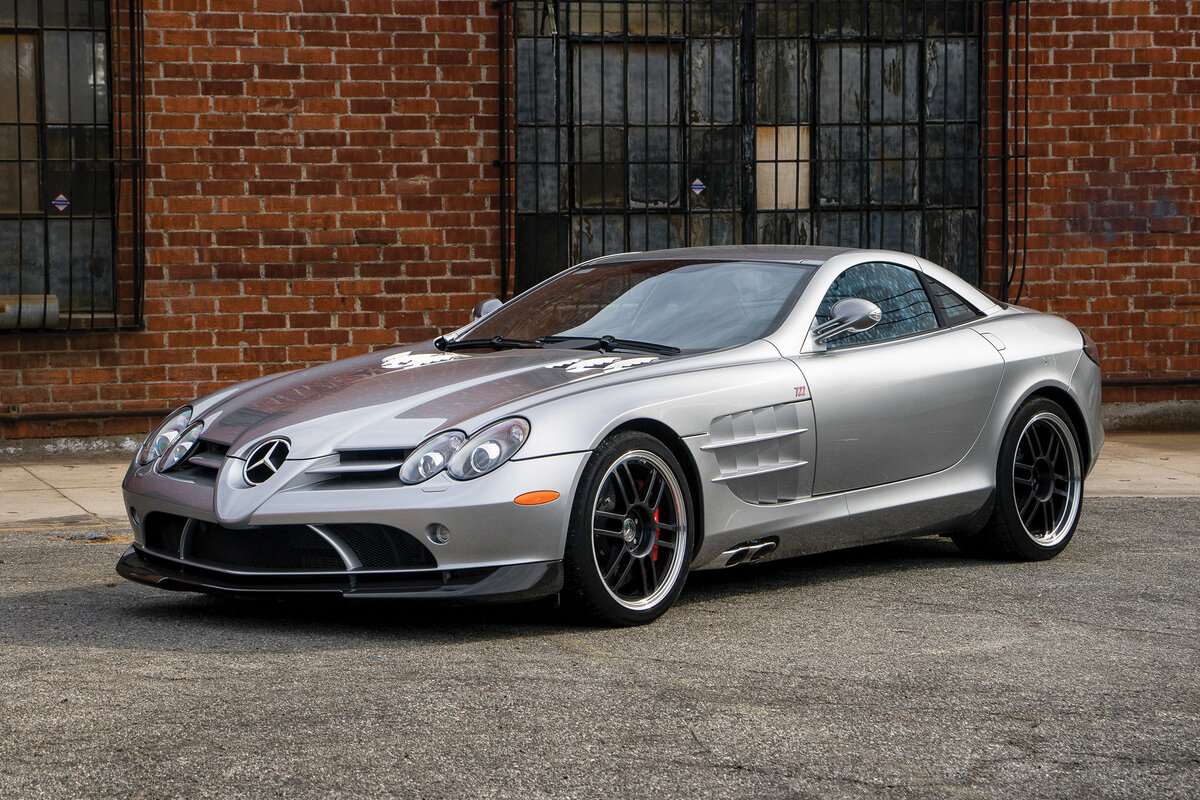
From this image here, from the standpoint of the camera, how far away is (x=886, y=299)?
249 inches

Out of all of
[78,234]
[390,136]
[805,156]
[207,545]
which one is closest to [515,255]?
[390,136]

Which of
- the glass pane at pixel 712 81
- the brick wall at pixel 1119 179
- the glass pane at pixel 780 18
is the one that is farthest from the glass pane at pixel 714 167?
the brick wall at pixel 1119 179

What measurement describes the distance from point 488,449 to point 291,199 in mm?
6314

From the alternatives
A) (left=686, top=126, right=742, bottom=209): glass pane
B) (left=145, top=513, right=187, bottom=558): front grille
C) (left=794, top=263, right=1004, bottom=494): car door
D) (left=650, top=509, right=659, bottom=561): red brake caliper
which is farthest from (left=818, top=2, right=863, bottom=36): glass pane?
(left=145, top=513, right=187, bottom=558): front grille

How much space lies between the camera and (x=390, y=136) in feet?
35.3

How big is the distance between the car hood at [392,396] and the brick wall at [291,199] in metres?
4.94

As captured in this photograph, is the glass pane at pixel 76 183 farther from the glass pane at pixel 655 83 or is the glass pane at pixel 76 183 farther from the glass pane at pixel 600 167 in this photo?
the glass pane at pixel 655 83

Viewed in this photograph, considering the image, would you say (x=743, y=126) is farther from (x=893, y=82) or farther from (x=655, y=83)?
(x=893, y=82)

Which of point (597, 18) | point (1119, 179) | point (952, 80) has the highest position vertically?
point (597, 18)

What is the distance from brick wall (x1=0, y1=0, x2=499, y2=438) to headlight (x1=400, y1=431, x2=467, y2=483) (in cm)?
606

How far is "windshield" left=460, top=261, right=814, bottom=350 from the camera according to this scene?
19.1 ft

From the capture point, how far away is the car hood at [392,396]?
4863 millimetres

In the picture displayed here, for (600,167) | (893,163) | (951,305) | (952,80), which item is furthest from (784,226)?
(951,305)

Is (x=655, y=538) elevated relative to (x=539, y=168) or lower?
lower
